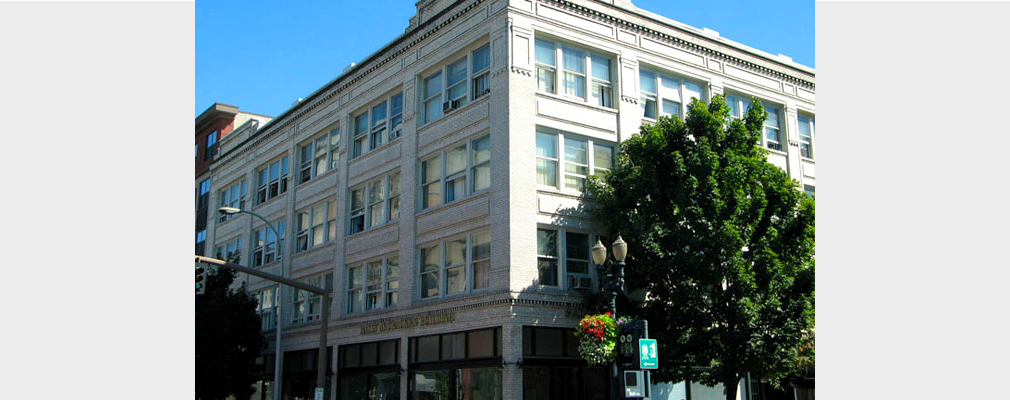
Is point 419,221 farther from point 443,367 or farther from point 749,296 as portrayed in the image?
point 749,296

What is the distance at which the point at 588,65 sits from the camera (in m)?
26.7

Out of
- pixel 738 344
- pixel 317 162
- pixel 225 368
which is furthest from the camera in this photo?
pixel 317 162

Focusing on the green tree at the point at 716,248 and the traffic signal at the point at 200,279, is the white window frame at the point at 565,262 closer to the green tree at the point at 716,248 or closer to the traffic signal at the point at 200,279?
the green tree at the point at 716,248

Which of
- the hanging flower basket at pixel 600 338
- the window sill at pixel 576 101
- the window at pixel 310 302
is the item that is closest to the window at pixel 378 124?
the window at pixel 310 302

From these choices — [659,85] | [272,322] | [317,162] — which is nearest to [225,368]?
[272,322]

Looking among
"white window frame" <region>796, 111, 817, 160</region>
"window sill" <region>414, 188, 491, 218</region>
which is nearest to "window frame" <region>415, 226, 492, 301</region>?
"window sill" <region>414, 188, 491, 218</region>

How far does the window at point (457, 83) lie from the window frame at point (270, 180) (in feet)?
35.9

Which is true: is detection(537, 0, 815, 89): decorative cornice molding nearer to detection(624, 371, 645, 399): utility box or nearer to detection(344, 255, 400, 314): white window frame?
detection(344, 255, 400, 314): white window frame

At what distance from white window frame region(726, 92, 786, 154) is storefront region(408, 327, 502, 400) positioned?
1268cm

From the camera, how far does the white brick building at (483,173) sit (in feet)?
78.4

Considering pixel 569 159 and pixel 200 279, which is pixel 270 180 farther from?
pixel 200 279

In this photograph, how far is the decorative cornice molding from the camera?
26.6 m

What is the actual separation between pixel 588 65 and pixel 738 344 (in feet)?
33.1

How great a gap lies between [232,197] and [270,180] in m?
4.97
